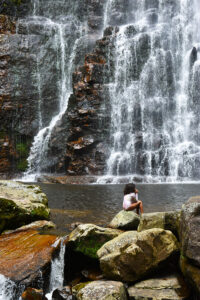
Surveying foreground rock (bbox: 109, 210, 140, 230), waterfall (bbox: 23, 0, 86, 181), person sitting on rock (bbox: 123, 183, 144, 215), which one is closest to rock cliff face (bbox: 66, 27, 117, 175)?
waterfall (bbox: 23, 0, 86, 181)

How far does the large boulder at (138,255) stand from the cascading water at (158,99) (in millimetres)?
18737

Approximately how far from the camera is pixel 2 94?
3328cm

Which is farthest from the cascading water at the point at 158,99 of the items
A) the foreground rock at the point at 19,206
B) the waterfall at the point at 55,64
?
the foreground rock at the point at 19,206

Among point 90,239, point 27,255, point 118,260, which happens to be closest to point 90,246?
point 90,239

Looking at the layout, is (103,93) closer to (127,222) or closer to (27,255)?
(127,222)

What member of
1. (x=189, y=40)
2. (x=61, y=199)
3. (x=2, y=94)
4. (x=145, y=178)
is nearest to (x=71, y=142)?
(x=145, y=178)

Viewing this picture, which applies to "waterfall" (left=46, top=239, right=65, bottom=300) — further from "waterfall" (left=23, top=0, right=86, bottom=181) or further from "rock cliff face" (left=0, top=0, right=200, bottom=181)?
"waterfall" (left=23, top=0, right=86, bottom=181)

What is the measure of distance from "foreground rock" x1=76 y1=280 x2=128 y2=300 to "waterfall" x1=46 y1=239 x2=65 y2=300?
1020mm

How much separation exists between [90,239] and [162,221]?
1.58 m

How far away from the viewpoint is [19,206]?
27.5ft

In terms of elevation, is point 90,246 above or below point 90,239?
below

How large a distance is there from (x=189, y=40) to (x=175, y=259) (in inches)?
1369

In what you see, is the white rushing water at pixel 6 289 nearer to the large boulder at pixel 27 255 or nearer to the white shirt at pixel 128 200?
the large boulder at pixel 27 255

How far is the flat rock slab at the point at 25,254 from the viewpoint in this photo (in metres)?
5.56
